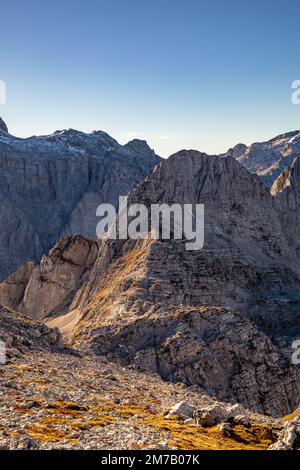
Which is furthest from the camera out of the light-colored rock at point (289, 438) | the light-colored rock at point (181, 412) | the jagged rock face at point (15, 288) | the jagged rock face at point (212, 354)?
the jagged rock face at point (15, 288)

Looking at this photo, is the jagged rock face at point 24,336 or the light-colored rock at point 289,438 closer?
the light-colored rock at point 289,438

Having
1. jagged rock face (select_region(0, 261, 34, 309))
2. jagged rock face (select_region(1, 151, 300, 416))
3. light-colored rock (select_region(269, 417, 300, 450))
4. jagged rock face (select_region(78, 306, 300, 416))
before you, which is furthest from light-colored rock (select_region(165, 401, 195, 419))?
jagged rock face (select_region(0, 261, 34, 309))

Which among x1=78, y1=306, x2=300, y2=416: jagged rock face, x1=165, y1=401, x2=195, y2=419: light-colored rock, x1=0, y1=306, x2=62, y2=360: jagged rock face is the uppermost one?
x1=0, y1=306, x2=62, y2=360: jagged rock face

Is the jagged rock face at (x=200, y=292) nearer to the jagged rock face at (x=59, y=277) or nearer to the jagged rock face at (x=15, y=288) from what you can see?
the jagged rock face at (x=59, y=277)

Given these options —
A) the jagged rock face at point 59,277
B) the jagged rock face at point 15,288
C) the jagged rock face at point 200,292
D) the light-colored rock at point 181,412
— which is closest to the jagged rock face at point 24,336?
the jagged rock face at point 200,292

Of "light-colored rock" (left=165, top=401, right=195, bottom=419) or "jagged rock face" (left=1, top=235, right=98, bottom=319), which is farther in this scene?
"jagged rock face" (left=1, top=235, right=98, bottom=319)

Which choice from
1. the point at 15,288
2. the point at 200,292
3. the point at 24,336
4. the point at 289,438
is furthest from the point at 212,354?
the point at 15,288

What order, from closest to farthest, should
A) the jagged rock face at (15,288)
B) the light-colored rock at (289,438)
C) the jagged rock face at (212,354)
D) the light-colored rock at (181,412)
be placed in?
the light-colored rock at (289,438) < the light-colored rock at (181,412) < the jagged rock face at (212,354) < the jagged rock face at (15,288)

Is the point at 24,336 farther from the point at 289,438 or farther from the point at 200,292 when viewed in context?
the point at 200,292

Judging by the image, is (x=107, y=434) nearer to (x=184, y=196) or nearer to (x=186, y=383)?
(x=186, y=383)

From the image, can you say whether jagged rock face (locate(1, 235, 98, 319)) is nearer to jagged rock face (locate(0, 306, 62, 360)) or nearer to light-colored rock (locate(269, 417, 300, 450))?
jagged rock face (locate(0, 306, 62, 360))

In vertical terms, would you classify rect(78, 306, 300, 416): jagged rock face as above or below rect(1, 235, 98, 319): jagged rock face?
below

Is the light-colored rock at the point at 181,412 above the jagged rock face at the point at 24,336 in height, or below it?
below

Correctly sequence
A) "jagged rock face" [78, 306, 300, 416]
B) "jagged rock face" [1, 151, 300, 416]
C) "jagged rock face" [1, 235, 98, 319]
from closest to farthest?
"jagged rock face" [78, 306, 300, 416]
"jagged rock face" [1, 151, 300, 416]
"jagged rock face" [1, 235, 98, 319]
